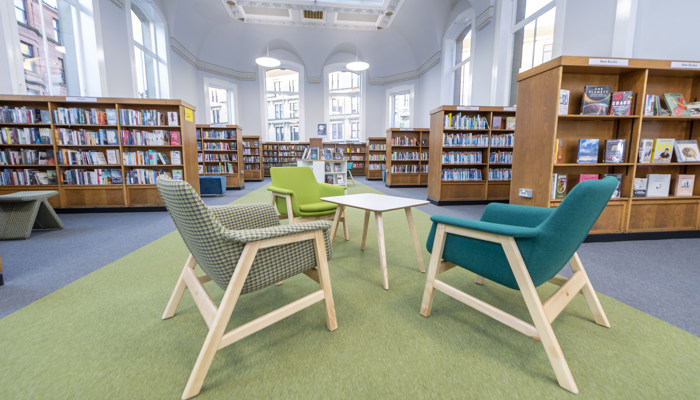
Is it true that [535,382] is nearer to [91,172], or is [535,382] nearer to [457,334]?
[457,334]

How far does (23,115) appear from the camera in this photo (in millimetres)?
4430

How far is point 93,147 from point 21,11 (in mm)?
2830

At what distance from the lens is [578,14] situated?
4.55 metres

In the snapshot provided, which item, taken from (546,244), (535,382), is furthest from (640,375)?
(546,244)

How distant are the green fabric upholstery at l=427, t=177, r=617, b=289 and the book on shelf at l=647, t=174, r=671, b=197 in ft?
10.1

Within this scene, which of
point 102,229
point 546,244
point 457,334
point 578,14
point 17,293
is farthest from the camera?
point 578,14

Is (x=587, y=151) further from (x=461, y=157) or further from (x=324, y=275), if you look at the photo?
(x=324, y=275)

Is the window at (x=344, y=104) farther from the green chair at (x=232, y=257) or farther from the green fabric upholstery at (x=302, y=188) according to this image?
the green chair at (x=232, y=257)

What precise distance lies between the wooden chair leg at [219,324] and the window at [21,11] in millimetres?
7404

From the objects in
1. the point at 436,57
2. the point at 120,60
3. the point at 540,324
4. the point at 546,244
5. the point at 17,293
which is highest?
the point at 436,57

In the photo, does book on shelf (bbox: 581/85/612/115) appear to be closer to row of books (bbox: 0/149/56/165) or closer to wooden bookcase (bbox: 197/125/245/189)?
row of books (bbox: 0/149/56/165)

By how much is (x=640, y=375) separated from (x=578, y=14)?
5734mm

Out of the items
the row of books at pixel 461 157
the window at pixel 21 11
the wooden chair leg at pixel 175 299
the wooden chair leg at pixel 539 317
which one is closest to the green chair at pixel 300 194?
the wooden chair leg at pixel 175 299

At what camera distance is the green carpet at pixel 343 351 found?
3.77ft
